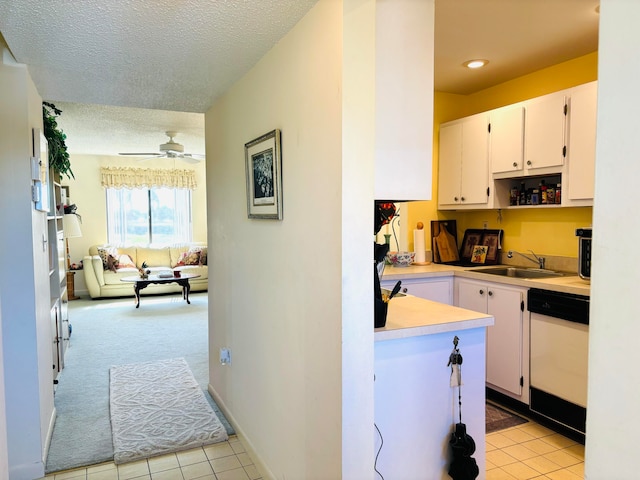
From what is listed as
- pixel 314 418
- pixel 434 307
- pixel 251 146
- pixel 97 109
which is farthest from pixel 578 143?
pixel 97 109

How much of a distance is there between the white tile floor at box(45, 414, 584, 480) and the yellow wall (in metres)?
1.38

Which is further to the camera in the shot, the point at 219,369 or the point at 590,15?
the point at 219,369

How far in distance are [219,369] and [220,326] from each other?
1.10 ft

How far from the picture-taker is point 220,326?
3.08m

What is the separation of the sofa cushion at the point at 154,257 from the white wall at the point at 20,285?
559 centimetres

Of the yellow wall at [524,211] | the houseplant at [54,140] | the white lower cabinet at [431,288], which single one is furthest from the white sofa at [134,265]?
the white lower cabinet at [431,288]

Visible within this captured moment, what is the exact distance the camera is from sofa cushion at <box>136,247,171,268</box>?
783 centimetres

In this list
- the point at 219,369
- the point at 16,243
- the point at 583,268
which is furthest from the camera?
the point at 219,369

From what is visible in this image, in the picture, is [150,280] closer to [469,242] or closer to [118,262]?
[118,262]

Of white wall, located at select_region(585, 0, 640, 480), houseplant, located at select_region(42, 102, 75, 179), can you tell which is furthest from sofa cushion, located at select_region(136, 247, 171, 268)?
white wall, located at select_region(585, 0, 640, 480)

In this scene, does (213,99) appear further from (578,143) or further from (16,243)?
(578,143)

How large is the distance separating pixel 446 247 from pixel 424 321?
2.31 m

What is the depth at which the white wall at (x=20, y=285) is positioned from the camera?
2248 millimetres

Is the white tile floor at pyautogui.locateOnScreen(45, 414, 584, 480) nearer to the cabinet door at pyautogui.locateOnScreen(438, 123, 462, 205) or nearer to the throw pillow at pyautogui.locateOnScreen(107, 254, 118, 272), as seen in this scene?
the cabinet door at pyautogui.locateOnScreen(438, 123, 462, 205)
